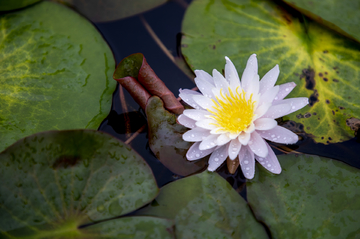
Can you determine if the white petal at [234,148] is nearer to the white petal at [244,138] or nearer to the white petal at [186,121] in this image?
the white petal at [244,138]

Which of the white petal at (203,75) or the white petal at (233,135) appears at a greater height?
the white petal at (203,75)

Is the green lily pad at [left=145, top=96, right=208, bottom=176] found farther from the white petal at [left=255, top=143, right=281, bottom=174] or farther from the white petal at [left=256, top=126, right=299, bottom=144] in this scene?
the white petal at [left=256, top=126, right=299, bottom=144]

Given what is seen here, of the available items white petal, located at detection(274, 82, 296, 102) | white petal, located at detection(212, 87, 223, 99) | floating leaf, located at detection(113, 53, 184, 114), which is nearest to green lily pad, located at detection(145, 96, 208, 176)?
floating leaf, located at detection(113, 53, 184, 114)

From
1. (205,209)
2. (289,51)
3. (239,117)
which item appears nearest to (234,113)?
Answer: (239,117)

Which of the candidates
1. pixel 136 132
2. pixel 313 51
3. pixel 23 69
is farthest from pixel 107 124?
pixel 313 51

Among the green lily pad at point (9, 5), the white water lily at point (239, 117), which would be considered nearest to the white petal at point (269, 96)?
the white water lily at point (239, 117)

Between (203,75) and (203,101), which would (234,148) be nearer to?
(203,101)

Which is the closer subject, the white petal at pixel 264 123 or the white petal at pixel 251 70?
the white petal at pixel 264 123
